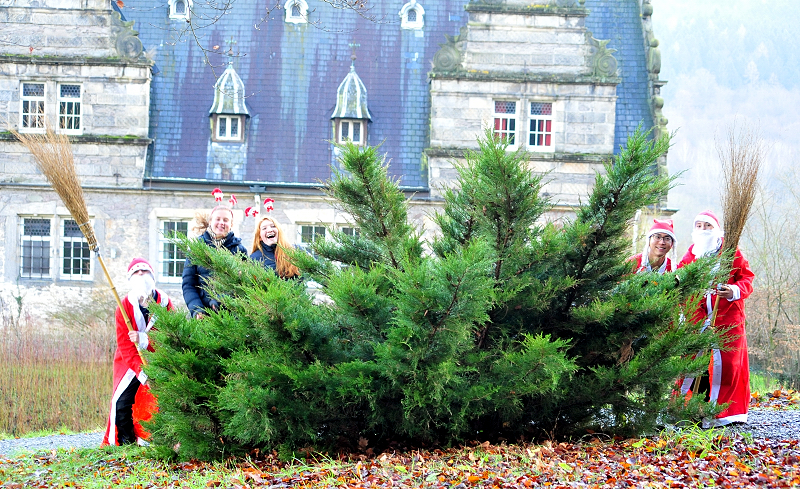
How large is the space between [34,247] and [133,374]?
1295 centimetres

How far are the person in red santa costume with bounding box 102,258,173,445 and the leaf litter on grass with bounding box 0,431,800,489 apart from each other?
739mm

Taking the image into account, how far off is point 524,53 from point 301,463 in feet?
47.9

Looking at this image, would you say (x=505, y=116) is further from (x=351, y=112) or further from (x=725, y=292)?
(x=725, y=292)

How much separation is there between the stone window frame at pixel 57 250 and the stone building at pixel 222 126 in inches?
1.2

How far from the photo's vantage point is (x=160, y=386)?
5734mm

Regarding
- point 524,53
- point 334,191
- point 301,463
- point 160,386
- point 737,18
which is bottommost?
point 301,463

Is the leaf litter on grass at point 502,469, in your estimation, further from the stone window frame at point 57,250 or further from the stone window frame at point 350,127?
the stone window frame at point 350,127

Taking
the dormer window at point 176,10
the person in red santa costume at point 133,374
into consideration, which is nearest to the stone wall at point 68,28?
the dormer window at point 176,10

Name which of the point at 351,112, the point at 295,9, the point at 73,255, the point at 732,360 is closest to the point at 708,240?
the point at 732,360

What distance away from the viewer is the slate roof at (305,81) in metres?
18.7

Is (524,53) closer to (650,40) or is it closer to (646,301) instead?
(650,40)

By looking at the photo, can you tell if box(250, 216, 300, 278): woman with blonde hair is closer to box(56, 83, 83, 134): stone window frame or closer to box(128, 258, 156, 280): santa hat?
box(128, 258, 156, 280): santa hat

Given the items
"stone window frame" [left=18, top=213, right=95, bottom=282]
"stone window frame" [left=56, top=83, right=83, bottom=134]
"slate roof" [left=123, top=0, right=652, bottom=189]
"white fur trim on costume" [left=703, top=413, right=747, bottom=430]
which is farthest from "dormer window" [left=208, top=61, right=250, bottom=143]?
"white fur trim on costume" [left=703, top=413, right=747, bottom=430]

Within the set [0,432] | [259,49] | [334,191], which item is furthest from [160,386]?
[259,49]
